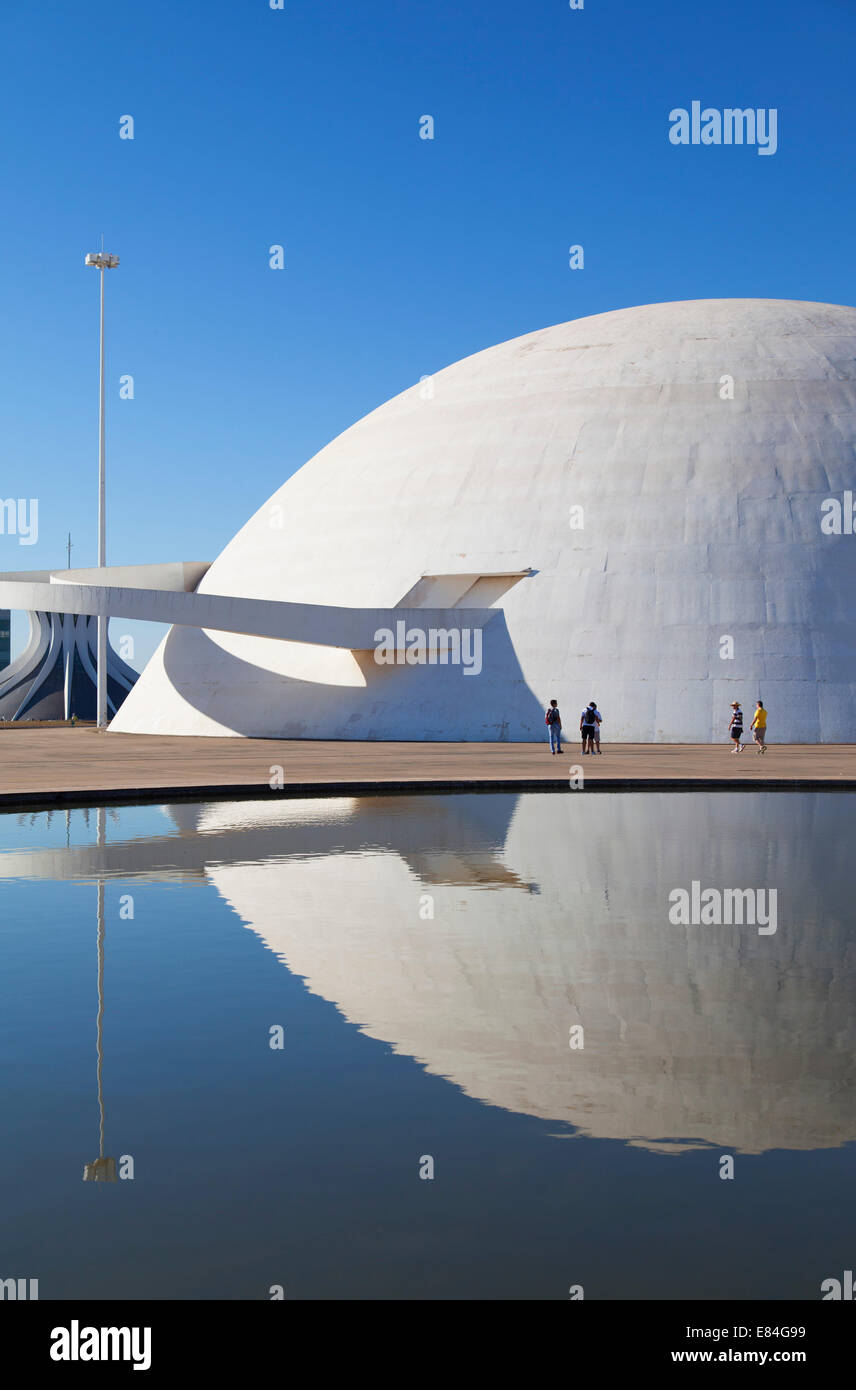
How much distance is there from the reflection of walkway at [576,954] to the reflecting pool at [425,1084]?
30 mm

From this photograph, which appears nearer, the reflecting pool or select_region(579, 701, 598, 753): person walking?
the reflecting pool

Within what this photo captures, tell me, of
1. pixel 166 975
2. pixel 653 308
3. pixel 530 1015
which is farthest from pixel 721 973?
pixel 653 308

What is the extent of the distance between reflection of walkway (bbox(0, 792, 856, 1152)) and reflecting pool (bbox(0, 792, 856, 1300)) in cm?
3

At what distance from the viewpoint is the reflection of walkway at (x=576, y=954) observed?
5867 mm

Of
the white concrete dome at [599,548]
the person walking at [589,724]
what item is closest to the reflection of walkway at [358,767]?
the person walking at [589,724]

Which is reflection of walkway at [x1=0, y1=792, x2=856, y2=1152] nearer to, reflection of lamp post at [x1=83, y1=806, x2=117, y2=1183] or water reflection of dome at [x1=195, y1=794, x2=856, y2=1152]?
water reflection of dome at [x1=195, y1=794, x2=856, y2=1152]

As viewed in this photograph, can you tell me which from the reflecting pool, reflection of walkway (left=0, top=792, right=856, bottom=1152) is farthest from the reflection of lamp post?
reflection of walkway (left=0, top=792, right=856, bottom=1152)

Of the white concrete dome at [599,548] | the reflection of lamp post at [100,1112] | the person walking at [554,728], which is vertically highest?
the white concrete dome at [599,548]

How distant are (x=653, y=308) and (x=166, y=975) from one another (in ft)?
121

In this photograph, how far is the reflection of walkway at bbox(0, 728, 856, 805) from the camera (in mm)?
20656

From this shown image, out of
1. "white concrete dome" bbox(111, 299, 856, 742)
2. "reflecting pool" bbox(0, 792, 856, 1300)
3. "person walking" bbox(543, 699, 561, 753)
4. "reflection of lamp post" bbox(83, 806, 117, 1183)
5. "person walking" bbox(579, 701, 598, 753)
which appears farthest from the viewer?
"white concrete dome" bbox(111, 299, 856, 742)

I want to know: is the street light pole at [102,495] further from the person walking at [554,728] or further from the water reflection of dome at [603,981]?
the water reflection of dome at [603,981]

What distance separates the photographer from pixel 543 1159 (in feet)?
16.5

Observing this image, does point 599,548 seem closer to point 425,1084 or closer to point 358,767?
point 358,767
